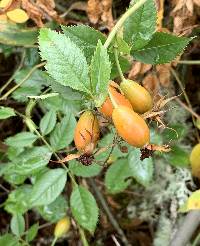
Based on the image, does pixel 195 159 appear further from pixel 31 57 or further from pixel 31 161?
pixel 31 57

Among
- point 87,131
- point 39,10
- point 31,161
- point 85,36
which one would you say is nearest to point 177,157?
point 31,161

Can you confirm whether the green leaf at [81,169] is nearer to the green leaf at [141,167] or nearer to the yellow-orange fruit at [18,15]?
the green leaf at [141,167]

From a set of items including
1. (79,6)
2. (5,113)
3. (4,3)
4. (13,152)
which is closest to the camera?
(5,113)

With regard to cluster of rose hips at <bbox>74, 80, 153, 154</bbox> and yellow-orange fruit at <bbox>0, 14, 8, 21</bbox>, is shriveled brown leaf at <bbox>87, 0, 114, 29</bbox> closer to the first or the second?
yellow-orange fruit at <bbox>0, 14, 8, 21</bbox>

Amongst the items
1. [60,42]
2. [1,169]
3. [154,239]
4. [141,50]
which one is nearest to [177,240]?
[154,239]

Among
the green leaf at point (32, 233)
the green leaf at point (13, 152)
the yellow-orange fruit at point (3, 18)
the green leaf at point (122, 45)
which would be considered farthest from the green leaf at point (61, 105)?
the green leaf at point (122, 45)

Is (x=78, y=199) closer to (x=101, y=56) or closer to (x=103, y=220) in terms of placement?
(x=103, y=220)

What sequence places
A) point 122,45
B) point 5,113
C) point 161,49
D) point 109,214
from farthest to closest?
point 109,214, point 5,113, point 161,49, point 122,45
